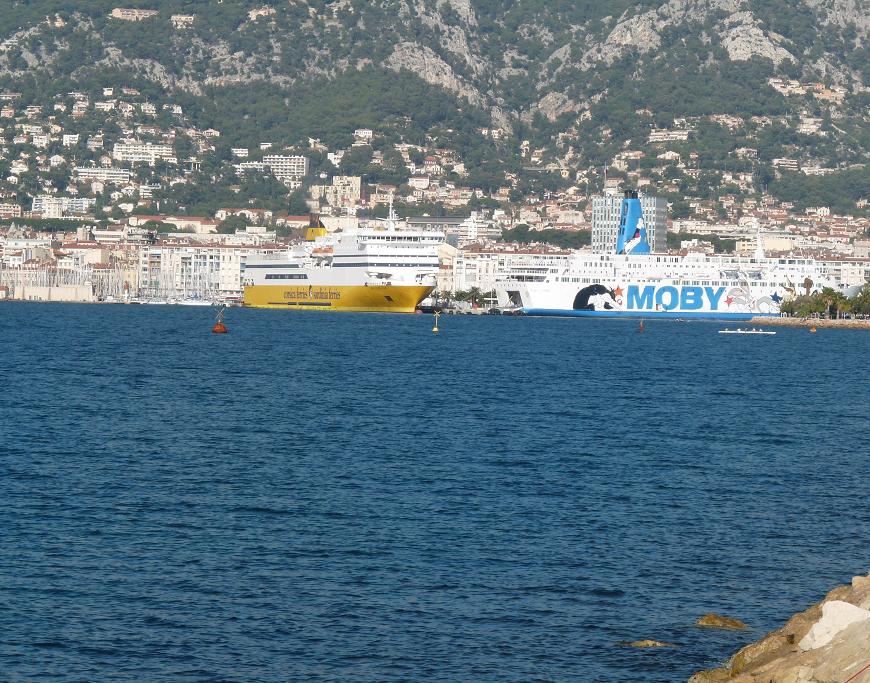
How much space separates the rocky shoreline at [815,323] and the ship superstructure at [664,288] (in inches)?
104

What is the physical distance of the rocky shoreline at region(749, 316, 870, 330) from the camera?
11304cm

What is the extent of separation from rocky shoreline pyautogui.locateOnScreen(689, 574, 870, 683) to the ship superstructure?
106292 mm

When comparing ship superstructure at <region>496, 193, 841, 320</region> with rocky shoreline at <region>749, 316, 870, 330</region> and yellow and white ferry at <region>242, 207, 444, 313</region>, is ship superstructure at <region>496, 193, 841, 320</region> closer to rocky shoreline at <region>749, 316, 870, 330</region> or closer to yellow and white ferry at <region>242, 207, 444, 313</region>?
rocky shoreline at <region>749, 316, 870, 330</region>

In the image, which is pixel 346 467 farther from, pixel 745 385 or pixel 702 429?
pixel 745 385

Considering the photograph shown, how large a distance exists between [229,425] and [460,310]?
103m

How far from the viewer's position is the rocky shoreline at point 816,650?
48.8ft

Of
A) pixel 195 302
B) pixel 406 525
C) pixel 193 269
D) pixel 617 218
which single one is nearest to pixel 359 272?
pixel 195 302

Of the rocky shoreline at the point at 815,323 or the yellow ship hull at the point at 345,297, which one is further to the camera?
the yellow ship hull at the point at 345,297

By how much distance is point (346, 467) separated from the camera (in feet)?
97.1

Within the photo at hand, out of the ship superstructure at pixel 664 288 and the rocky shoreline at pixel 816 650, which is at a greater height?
the ship superstructure at pixel 664 288

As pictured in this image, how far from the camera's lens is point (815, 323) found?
11425 centimetres

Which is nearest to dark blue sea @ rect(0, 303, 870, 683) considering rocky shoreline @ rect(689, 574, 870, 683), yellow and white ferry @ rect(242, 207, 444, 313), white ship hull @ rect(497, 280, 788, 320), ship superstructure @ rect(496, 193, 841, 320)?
rocky shoreline @ rect(689, 574, 870, 683)

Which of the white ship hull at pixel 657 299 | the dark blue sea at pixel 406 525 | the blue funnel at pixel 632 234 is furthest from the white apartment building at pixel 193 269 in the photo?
the dark blue sea at pixel 406 525

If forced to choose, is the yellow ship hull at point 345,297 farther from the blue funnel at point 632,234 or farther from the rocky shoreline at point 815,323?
the blue funnel at point 632,234
